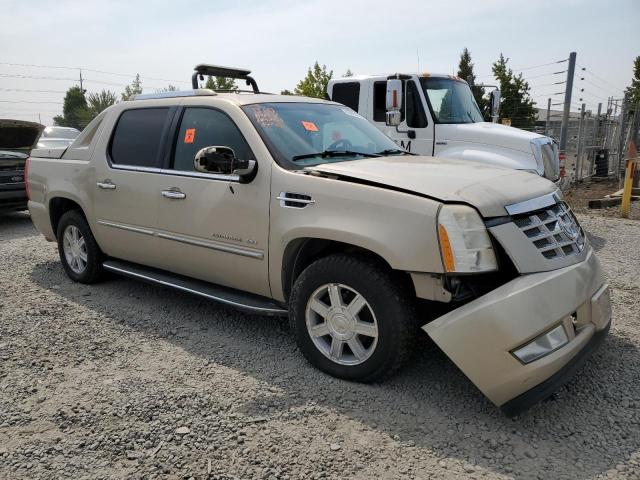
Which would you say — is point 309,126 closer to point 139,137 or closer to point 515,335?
point 139,137

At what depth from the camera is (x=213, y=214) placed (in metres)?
3.67

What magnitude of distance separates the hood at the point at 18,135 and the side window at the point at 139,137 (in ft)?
19.2

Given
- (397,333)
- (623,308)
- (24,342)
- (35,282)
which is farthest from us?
(35,282)

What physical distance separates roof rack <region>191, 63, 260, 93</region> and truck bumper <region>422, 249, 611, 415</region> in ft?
10.3

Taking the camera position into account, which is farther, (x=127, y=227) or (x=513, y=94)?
(x=513, y=94)

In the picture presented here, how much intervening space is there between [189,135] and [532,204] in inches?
101

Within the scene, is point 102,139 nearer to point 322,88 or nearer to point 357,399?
point 357,399

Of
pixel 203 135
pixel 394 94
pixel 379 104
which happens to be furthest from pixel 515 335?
pixel 379 104

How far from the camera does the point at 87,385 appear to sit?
3199mm

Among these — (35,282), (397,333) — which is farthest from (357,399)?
(35,282)

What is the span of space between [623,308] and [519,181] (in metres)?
1.93

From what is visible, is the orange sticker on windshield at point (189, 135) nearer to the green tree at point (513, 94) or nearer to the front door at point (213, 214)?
the front door at point (213, 214)

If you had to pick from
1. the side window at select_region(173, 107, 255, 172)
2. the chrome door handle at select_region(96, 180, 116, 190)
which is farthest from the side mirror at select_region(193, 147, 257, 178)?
the chrome door handle at select_region(96, 180, 116, 190)

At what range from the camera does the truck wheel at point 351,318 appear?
2869 millimetres
